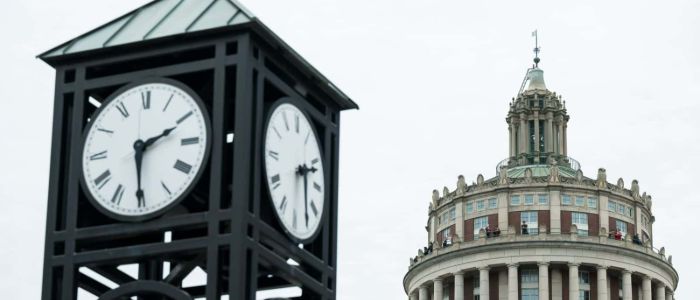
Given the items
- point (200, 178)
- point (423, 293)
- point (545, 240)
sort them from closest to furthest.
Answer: point (200, 178) < point (545, 240) < point (423, 293)

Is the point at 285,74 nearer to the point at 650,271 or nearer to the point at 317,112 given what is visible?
the point at 317,112

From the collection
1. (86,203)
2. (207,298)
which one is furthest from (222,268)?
(86,203)

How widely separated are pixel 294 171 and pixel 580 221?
340 ft

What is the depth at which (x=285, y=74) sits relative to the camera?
40062 millimetres

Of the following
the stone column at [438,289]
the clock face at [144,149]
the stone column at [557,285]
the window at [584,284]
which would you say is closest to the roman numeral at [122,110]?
the clock face at [144,149]

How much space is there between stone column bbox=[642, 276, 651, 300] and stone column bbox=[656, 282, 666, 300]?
6.76 ft

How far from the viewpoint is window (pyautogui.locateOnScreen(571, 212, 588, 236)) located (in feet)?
463

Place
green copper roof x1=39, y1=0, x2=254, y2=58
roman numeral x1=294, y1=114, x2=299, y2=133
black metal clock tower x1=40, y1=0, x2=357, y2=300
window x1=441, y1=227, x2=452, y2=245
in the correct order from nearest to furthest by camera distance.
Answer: black metal clock tower x1=40, y1=0, x2=357, y2=300 → green copper roof x1=39, y1=0, x2=254, y2=58 → roman numeral x1=294, y1=114, x2=299, y2=133 → window x1=441, y1=227, x2=452, y2=245

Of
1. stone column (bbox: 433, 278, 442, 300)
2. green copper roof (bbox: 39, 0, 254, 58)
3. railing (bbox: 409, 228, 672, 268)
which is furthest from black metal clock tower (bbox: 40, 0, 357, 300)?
stone column (bbox: 433, 278, 442, 300)

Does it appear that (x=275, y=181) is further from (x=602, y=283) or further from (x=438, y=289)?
(x=438, y=289)

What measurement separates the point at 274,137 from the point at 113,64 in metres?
3.75

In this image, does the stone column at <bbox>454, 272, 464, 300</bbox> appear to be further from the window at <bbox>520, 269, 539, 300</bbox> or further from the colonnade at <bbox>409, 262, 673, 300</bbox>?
the window at <bbox>520, 269, 539, 300</bbox>

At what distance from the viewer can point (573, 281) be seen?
142 m

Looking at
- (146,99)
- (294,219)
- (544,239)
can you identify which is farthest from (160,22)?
(544,239)
